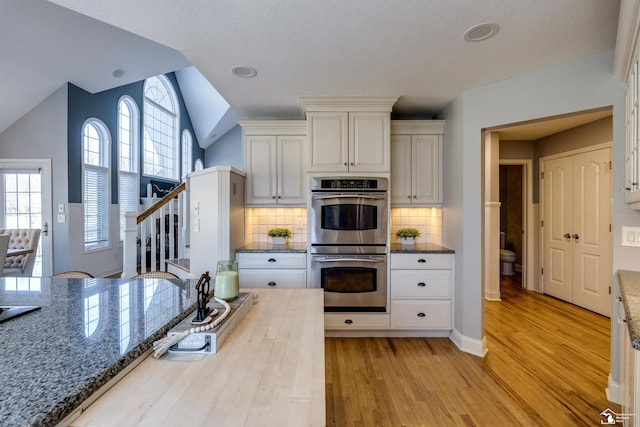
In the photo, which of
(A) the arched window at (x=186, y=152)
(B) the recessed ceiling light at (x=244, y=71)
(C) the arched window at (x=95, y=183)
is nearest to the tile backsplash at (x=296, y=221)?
(B) the recessed ceiling light at (x=244, y=71)

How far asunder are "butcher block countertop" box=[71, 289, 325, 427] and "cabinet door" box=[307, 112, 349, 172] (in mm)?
2098

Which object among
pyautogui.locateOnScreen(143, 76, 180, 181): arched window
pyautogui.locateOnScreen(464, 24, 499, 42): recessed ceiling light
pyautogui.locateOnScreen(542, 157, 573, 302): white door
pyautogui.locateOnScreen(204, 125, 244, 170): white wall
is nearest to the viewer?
pyautogui.locateOnScreen(464, 24, 499, 42): recessed ceiling light

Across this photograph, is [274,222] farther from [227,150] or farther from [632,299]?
[227,150]

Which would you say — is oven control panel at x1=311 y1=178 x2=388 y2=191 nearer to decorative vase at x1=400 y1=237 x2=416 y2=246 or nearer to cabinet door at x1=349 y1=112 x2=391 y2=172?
cabinet door at x1=349 y1=112 x2=391 y2=172

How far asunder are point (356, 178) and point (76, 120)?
4659mm

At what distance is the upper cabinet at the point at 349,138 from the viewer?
302 centimetres

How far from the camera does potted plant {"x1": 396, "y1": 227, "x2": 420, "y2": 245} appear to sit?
10.7 ft

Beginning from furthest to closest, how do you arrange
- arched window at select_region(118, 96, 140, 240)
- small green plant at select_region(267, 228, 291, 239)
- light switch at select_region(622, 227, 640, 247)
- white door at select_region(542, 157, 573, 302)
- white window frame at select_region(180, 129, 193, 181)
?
white window frame at select_region(180, 129, 193, 181) < arched window at select_region(118, 96, 140, 240) < white door at select_region(542, 157, 573, 302) < small green plant at select_region(267, 228, 291, 239) < light switch at select_region(622, 227, 640, 247)

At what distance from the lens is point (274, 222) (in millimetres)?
3545

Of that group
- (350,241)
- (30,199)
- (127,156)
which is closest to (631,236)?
(350,241)

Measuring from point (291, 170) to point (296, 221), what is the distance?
62 centimetres

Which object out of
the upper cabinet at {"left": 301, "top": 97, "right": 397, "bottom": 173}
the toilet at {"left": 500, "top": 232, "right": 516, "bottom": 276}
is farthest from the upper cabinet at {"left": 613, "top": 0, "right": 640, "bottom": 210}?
the toilet at {"left": 500, "top": 232, "right": 516, "bottom": 276}

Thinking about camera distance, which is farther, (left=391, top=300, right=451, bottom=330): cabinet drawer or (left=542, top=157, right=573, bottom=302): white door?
(left=542, top=157, right=573, bottom=302): white door

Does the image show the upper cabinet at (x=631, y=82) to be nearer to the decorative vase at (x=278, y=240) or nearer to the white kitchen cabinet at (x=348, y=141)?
the white kitchen cabinet at (x=348, y=141)
